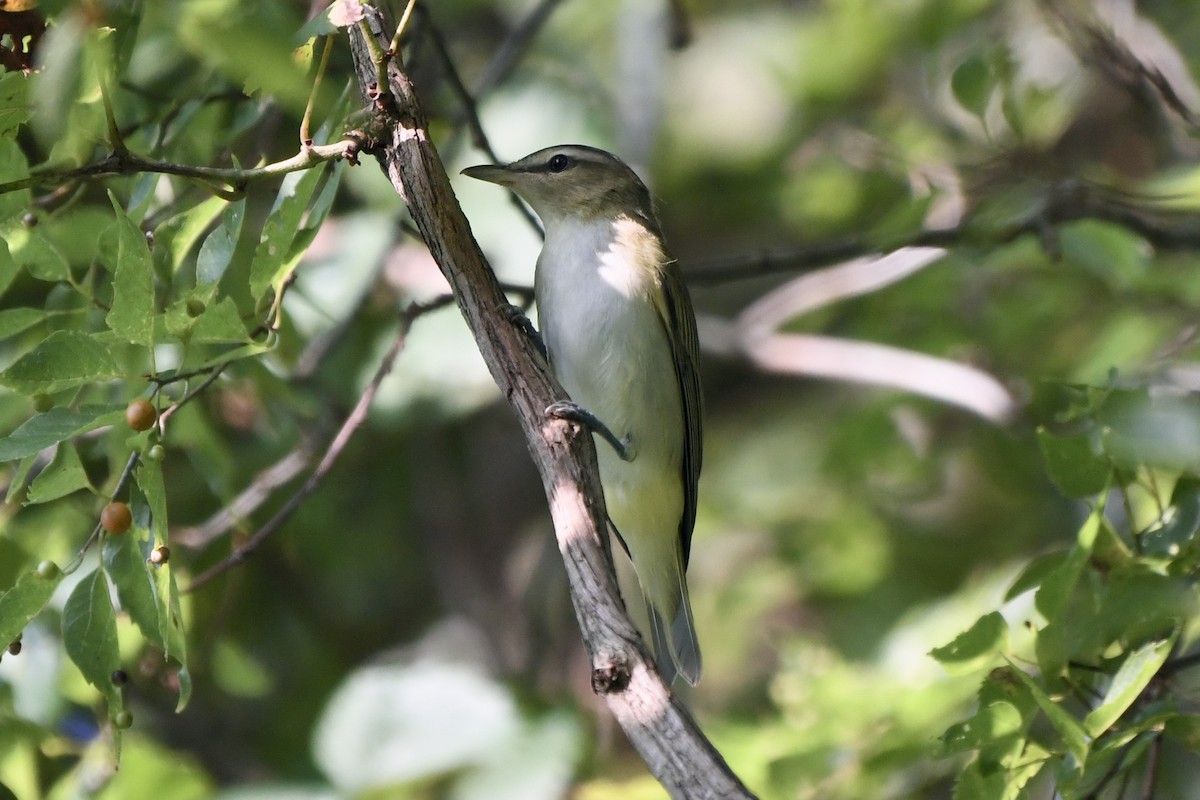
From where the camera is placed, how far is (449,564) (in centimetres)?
596

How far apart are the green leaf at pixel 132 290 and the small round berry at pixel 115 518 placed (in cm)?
35

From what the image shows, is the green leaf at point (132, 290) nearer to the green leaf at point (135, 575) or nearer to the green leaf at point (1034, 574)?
the green leaf at point (135, 575)

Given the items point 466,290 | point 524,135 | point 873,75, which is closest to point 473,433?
point 524,135

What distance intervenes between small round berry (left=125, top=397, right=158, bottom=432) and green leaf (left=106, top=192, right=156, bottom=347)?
0.14 metres

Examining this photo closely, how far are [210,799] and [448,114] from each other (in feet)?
8.54

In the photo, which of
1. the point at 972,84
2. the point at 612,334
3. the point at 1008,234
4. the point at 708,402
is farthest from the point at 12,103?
the point at 708,402

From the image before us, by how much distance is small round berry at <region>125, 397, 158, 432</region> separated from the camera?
209 cm

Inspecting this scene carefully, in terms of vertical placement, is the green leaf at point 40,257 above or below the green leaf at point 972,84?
above

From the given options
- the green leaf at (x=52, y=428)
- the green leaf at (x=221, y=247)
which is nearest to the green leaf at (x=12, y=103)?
the green leaf at (x=221, y=247)

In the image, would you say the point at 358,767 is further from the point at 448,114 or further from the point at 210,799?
the point at 448,114

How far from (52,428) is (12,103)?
1.79 ft

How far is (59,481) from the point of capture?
209 centimetres

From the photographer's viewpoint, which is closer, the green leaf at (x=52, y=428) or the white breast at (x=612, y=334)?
the green leaf at (x=52, y=428)

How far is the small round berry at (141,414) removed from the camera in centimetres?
209
